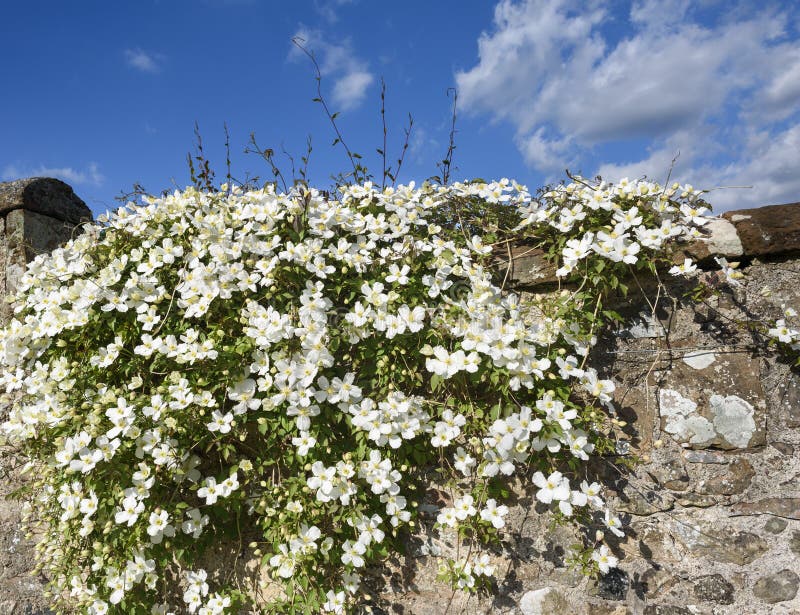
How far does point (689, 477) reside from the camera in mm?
2484

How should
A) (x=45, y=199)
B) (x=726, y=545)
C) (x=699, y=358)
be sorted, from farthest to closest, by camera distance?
(x=45, y=199), (x=699, y=358), (x=726, y=545)

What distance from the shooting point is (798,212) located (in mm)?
2596

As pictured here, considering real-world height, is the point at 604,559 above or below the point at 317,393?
below

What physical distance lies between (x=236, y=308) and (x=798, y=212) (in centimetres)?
280

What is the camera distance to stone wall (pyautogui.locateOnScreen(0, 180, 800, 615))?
2451 millimetres

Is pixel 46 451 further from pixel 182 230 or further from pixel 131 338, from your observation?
pixel 182 230

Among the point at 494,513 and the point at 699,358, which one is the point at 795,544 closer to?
the point at 699,358

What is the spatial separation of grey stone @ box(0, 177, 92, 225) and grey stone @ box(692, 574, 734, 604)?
413 centimetres

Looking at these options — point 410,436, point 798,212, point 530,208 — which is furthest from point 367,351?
point 798,212

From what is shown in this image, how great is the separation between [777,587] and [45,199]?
15.7 ft

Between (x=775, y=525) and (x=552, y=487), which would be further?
(x=775, y=525)

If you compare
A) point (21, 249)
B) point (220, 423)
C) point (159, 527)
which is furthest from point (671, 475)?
point (21, 249)

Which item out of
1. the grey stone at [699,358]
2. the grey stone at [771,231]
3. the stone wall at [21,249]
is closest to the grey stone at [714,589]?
the grey stone at [699,358]

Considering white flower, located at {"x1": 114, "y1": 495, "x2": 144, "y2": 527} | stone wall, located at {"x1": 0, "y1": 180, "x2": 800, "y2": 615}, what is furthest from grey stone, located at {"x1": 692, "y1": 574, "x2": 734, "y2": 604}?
white flower, located at {"x1": 114, "y1": 495, "x2": 144, "y2": 527}
